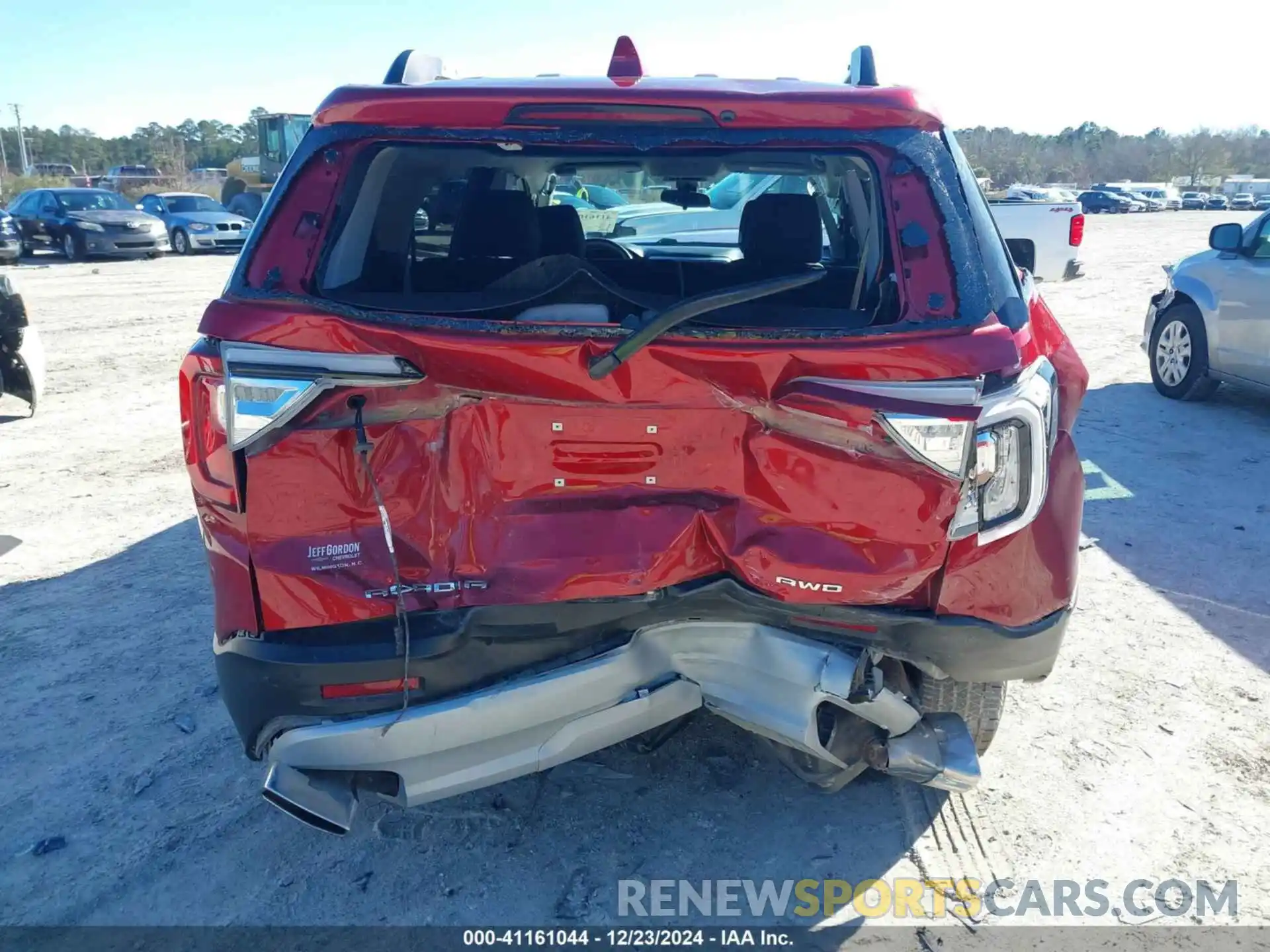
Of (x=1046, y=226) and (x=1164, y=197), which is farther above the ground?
(x=1164, y=197)

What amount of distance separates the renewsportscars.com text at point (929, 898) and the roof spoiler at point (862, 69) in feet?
7.19

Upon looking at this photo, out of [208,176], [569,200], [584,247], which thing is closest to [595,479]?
[584,247]

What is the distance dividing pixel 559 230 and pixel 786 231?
2.74 feet

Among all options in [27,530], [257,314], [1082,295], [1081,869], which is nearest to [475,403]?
[257,314]

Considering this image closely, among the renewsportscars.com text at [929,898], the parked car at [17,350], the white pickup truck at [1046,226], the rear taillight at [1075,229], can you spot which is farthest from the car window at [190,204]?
the renewsportscars.com text at [929,898]

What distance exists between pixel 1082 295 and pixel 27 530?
1394 cm

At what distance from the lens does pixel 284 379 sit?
7.14ft

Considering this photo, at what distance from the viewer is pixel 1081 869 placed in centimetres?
269

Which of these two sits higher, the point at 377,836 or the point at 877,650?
the point at 877,650

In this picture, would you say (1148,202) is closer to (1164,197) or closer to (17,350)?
(1164,197)

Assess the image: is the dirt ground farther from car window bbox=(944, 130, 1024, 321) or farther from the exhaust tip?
car window bbox=(944, 130, 1024, 321)

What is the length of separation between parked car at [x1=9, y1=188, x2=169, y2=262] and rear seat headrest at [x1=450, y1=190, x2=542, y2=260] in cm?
2109

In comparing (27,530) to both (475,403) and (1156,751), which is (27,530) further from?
(1156,751)

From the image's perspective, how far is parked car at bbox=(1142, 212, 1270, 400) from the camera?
692 cm
